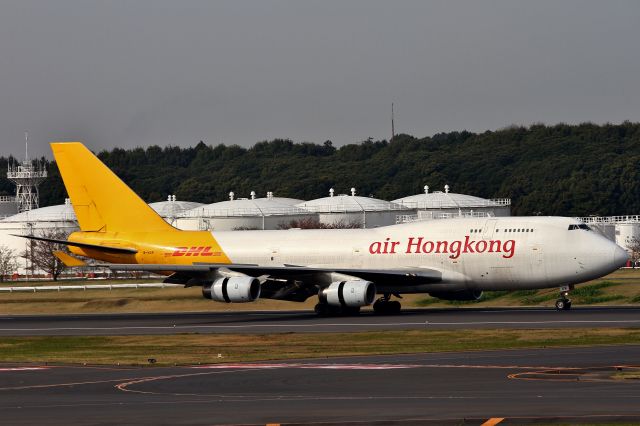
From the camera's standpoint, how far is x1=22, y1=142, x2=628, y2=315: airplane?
180ft

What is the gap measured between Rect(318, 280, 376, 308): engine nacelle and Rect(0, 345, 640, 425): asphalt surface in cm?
1867

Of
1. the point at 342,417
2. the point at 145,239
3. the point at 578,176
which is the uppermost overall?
the point at 578,176

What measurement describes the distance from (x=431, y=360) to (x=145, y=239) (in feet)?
105

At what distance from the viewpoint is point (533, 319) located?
4906 cm

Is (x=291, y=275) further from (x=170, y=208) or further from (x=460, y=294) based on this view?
(x=170, y=208)

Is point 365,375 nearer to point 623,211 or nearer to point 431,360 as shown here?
point 431,360

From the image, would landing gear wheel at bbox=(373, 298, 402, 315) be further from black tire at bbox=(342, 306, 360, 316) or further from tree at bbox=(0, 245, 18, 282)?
tree at bbox=(0, 245, 18, 282)

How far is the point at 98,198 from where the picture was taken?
64938 millimetres

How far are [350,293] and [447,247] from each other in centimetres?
492

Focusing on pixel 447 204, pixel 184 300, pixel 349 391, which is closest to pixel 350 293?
pixel 184 300

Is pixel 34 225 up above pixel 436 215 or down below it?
below

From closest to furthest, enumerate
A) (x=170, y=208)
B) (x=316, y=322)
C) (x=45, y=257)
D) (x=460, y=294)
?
(x=316, y=322)
(x=460, y=294)
(x=45, y=257)
(x=170, y=208)

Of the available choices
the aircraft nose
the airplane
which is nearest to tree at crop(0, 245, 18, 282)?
the airplane

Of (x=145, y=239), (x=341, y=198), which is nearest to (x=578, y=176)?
(x=341, y=198)
